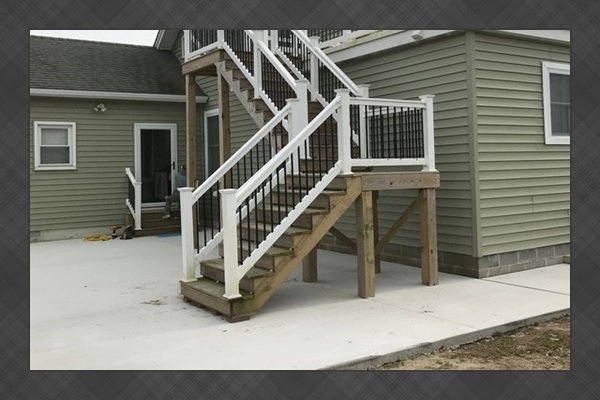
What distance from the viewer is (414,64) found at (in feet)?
23.5

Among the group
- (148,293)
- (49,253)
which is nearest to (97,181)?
(49,253)

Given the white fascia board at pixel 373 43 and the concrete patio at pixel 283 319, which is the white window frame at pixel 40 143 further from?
the white fascia board at pixel 373 43

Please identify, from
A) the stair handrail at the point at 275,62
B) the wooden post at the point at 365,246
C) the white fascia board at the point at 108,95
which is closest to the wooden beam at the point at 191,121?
the stair handrail at the point at 275,62

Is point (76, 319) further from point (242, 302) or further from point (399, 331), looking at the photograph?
point (399, 331)

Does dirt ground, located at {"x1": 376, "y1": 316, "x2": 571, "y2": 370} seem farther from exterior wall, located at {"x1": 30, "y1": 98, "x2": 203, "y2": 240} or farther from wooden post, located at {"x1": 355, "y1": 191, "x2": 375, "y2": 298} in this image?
exterior wall, located at {"x1": 30, "y1": 98, "x2": 203, "y2": 240}

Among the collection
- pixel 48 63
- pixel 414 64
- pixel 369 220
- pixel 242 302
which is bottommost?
pixel 242 302

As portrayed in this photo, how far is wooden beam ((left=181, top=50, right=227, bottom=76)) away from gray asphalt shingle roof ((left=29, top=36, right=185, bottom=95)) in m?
2.98

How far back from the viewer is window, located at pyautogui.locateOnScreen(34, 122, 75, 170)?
1070 centimetres

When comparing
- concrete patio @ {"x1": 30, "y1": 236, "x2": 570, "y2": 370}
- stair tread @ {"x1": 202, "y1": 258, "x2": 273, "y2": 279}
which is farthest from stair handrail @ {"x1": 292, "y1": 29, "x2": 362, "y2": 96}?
stair tread @ {"x1": 202, "y1": 258, "x2": 273, "y2": 279}

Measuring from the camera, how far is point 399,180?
5.86 metres

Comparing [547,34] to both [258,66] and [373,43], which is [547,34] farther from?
[258,66]

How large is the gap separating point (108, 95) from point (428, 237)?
25.1 feet

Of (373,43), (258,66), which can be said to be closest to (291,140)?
(258,66)

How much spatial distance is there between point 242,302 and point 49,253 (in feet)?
18.8
